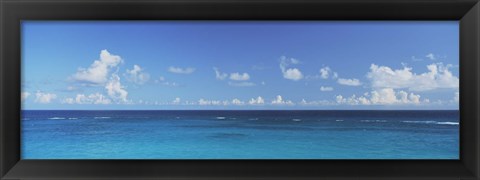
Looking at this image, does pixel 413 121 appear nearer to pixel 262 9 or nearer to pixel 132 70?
pixel 132 70

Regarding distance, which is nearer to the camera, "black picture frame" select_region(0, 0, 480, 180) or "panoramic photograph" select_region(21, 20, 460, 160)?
"black picture frame" select_region(0, 0, 480, 180)

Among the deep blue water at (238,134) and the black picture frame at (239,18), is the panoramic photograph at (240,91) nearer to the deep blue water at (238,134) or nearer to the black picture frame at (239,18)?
the deep blue water at (238,134)

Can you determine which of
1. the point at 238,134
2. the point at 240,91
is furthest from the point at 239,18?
the point at 240,91

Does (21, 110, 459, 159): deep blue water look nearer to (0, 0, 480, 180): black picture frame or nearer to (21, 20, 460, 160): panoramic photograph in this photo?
(21, 20, 460, 160): panoramic photograph

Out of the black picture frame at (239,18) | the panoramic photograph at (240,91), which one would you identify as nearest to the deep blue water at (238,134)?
the panoramic photograph at (240,91)

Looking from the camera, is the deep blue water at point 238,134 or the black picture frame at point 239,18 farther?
the deep blue water at point 238,134

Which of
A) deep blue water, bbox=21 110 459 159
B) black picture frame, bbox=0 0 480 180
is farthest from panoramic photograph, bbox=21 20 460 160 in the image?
black picture frame, bbox=0 0 480 180
